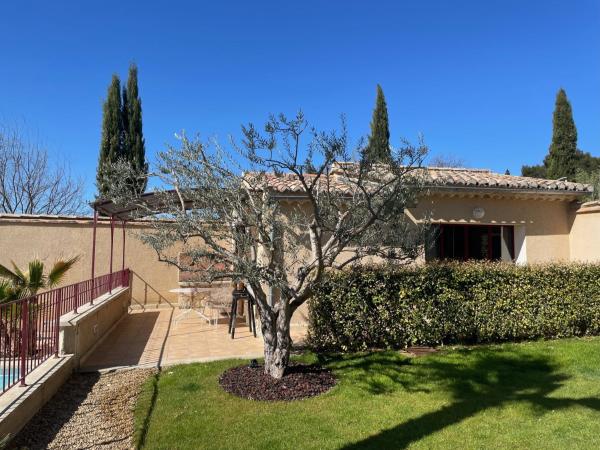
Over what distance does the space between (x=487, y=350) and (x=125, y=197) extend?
701cm

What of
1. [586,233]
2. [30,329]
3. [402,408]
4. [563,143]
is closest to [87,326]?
[30,329]

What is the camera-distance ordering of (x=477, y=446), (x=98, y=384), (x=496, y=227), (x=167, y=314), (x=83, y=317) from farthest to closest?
(x=167, y=314) < (x=496, y=227) < (x=83, y=317) < (x=98, y=384) < (x=477, y=446)

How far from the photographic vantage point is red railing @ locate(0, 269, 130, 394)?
5.75 m

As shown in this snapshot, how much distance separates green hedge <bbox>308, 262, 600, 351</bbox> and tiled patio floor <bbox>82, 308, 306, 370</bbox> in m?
1.57

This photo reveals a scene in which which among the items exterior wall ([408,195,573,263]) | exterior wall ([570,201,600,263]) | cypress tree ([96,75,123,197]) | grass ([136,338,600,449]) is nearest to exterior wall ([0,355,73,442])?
grass ([136,338,600,449])

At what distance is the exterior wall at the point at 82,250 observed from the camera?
1383 cm

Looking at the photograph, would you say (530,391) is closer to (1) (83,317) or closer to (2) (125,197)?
(2) (125,197)

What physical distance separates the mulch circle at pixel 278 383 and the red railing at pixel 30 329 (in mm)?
2738

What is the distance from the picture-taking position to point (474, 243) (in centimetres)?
1259

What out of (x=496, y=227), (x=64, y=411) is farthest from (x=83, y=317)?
(x=496, y=227)

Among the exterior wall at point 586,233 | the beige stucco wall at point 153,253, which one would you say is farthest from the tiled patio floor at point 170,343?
the exterior wall at point 586,233

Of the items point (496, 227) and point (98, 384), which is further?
point (496, 227)

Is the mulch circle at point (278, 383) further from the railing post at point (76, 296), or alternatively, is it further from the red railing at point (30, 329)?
the railing post at point (76, 296)

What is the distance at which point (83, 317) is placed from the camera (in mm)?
7953
